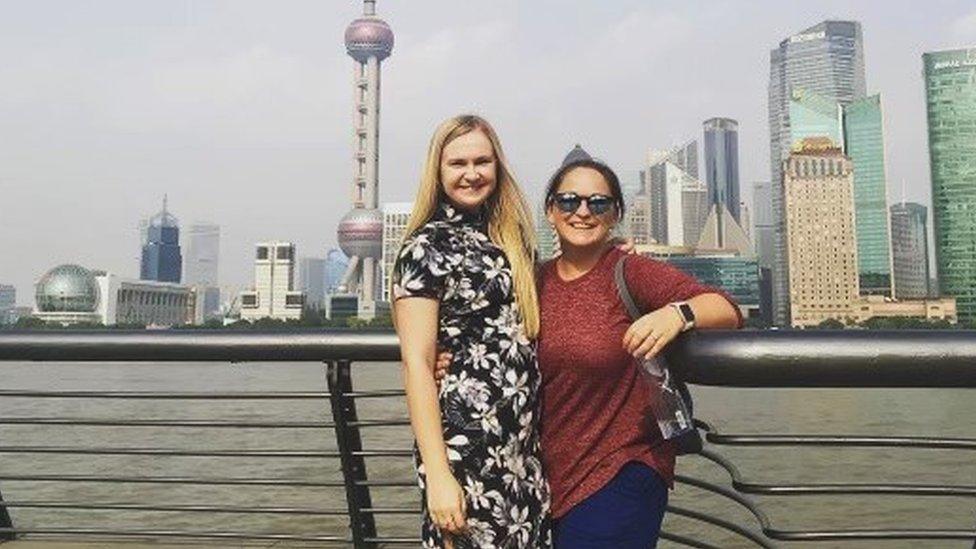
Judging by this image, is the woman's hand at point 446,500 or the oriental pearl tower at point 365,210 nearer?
the woman's hand at point 446,500

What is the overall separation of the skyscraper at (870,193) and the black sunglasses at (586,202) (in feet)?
348

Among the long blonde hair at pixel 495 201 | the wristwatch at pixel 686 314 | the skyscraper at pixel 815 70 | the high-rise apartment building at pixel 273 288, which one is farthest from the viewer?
the skyscraper at pixel 815 70

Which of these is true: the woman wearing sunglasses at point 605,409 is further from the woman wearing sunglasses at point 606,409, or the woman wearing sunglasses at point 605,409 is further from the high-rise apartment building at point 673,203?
the high-rise apartment building at point 673,203

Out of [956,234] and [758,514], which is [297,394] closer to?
[758,514]

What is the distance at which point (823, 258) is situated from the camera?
99.4 m

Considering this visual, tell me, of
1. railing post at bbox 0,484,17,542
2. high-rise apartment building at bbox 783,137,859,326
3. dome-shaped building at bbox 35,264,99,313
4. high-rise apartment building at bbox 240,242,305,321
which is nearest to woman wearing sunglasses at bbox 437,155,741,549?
railing post at bbox 0,484,17,542

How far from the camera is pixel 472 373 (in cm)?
157

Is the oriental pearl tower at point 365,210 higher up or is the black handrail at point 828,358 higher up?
the oriental pearl tower at point 365,210

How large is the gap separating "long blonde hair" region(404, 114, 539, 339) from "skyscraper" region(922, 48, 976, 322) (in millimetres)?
91657

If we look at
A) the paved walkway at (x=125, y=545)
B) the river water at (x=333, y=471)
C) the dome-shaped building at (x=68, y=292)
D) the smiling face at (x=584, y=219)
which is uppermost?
the dome-shaped building at (x=68, y=292)

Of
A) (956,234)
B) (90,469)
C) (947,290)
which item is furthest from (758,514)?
(956,234)

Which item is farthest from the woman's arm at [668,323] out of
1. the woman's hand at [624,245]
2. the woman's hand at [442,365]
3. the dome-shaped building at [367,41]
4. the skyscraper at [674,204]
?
the skyscraper at [674,204]

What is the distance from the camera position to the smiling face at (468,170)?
1.68 meters

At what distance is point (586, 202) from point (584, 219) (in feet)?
0.11
